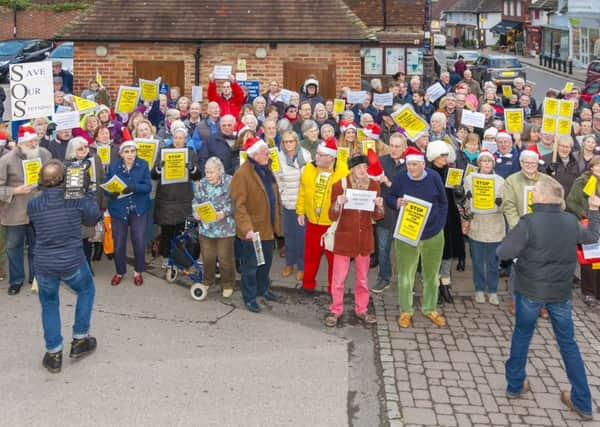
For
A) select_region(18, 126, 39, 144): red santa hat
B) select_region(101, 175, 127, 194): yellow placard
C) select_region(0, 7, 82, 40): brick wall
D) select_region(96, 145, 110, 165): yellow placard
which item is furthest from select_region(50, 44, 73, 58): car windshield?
select_region(101, 175, 127, 194): yellow placard

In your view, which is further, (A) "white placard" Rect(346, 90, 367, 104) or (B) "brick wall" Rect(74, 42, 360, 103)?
(B) "brick wall" Rect(74, 42, 360, 103)

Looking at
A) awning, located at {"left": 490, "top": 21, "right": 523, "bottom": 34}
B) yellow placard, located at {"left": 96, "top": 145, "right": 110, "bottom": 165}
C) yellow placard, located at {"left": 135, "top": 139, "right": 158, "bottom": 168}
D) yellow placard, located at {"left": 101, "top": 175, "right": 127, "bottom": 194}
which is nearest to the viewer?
yellow placard, located at {"left": 101, "top": 175, "right": 127, "bottom": 194}

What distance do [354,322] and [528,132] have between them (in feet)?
17.3

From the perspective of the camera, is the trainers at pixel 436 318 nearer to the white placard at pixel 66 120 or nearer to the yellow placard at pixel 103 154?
the yellow placard at pixel 103 154

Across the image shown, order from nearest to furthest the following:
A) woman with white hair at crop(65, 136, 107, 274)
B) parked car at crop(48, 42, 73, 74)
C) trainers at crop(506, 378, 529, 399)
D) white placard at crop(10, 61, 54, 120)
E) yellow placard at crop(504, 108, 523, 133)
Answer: trainers at crop(506, 378, 529, 399) → woman with white hair at crop(65, 136, 107, 274) → white placard at crop(10, 61, 54, 120) → yellow placard at crop(504, 108, 523, 133) → parked car at crop(48, 42, 73, 74)

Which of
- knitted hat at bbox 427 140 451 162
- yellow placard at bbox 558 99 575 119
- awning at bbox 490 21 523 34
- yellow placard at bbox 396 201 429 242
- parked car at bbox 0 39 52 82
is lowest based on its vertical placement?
yellow placard at bbox 396 201 429 242

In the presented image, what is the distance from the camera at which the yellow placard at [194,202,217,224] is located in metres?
8.10

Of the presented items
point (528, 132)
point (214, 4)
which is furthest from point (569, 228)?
point (214, 4)

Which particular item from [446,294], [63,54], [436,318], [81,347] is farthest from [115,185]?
[63,54]

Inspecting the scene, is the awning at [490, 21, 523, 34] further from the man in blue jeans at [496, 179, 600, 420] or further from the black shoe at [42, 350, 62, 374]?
the black shoe at [42, 350, 62, 374]

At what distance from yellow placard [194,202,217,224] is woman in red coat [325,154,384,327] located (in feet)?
4.45

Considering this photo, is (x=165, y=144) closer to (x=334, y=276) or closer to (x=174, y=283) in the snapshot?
(x=174, y=283)

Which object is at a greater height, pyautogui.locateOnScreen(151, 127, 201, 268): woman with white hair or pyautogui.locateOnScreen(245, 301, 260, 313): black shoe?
pyautogui.locateOnScreen(151, 127, 201, 268): woman with white hair

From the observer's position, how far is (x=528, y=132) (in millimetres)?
11555
